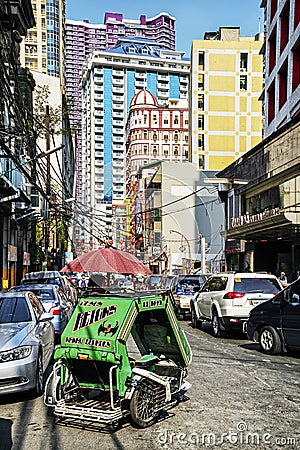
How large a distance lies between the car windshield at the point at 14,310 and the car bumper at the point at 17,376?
1.54 m

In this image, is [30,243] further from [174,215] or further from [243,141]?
[243,141]

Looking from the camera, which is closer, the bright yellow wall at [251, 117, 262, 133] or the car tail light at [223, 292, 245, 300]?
the car tail light at [223, 292, 245, 300]

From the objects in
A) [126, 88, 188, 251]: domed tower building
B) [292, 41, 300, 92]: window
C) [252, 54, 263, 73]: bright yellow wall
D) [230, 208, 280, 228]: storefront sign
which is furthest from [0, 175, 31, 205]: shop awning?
[126, 88, 188, 251]: domed tower building

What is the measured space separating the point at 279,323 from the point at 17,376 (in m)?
6.10

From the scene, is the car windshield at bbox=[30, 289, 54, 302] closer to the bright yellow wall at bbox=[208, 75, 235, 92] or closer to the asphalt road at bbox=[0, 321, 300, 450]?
the asphalt road at bbox=[0, 321, 300, 450]

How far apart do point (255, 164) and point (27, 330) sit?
2685 cm

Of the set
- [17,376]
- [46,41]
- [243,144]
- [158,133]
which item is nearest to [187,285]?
[17,376]

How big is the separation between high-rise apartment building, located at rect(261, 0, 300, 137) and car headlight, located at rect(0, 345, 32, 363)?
2348cm

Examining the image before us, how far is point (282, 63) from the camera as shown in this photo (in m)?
33.3

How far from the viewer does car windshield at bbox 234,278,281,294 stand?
1543cm

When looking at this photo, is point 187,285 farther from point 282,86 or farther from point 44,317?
point 282,86

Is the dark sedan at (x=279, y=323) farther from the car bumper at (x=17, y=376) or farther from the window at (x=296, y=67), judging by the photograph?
the window at (x=296, y=67)

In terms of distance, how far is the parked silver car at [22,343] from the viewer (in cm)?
816

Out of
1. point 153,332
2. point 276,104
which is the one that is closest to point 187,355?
point 153,332
